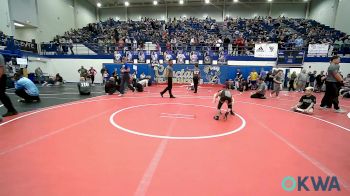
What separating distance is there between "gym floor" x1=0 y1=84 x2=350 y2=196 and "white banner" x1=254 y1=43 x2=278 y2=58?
12.8 meters

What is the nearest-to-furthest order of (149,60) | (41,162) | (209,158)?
(41,162) < (209,158) < (149,60)

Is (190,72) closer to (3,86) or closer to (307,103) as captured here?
(307,103)

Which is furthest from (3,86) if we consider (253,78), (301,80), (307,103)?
(301,80)

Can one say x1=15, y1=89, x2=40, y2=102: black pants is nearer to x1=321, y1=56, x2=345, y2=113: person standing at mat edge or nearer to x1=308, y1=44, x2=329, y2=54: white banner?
x1=321, y1=56, x2=345, y2=113: person standing at mat edge

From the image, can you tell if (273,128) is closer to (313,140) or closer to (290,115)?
(313,140)

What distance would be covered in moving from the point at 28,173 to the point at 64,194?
0.87 m

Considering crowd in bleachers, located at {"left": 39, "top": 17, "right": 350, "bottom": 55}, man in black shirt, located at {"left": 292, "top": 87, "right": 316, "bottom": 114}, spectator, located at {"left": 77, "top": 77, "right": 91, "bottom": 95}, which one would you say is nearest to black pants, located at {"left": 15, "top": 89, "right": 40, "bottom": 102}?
spectator, located at {"left": 77, "top": 77, "right": 91, "bottom": 95}

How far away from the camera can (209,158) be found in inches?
136

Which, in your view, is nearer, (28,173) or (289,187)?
(289,187)

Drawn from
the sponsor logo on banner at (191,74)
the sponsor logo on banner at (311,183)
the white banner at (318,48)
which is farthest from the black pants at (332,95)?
the white banner at (318,48)

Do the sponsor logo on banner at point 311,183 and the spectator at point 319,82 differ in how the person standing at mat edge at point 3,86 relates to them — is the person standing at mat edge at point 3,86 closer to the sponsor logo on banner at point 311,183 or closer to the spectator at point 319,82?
the sponsor logo on banner at point 311,183

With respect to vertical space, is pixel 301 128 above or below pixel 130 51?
below

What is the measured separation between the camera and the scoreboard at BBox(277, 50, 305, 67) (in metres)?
17.7

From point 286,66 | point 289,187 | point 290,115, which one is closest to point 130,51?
point 286,66
